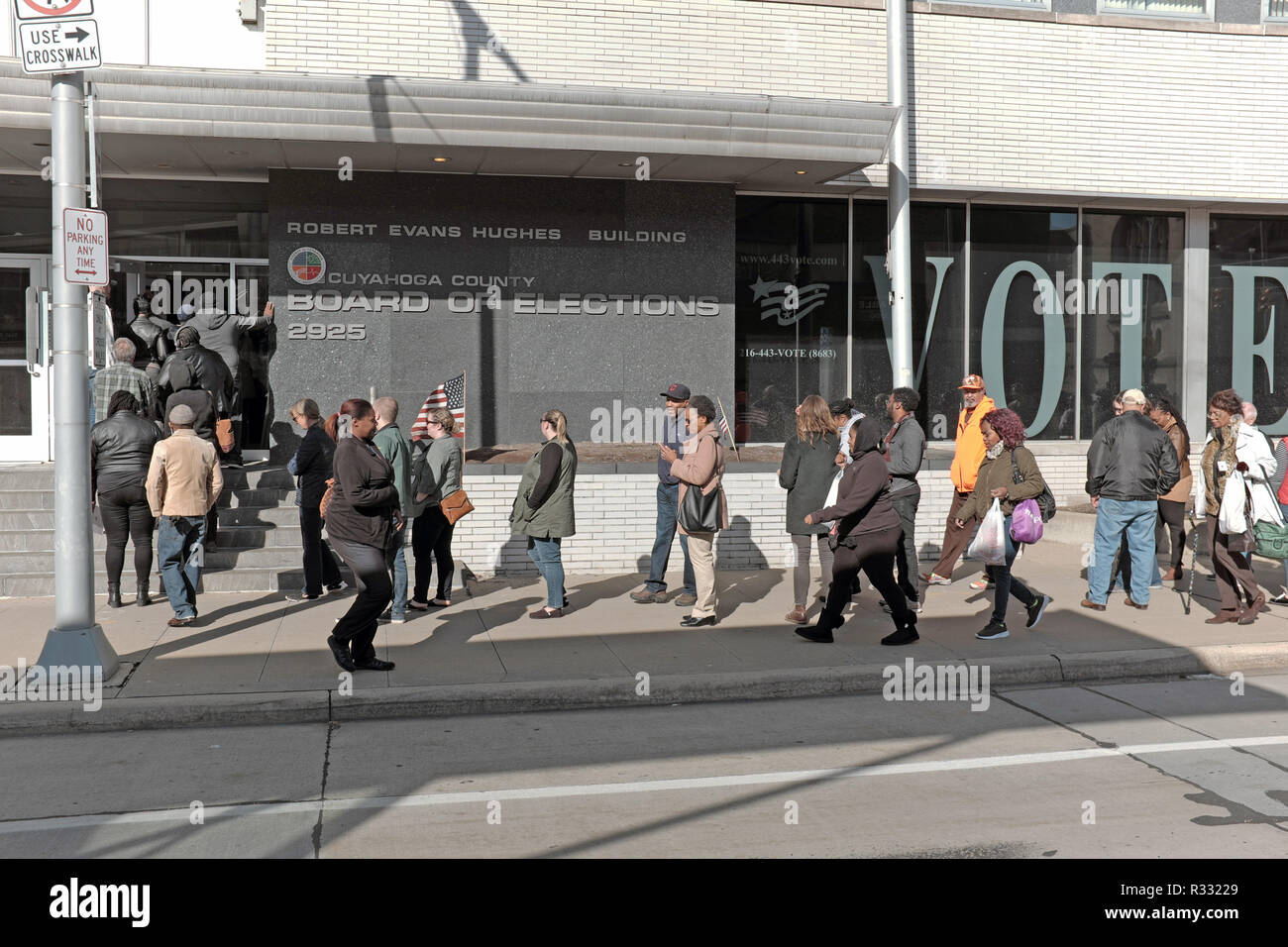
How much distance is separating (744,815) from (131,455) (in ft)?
22.7

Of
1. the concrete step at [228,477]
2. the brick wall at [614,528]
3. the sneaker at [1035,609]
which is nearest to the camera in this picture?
the sneaker at [1035,609]

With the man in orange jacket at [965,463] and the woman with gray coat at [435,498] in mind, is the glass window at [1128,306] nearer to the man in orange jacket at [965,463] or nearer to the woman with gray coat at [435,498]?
the man in orange jacket at [965,463]

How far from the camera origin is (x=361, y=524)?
25.8ft

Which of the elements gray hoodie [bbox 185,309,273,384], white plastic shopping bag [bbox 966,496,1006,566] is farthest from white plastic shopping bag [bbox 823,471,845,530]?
gray hoodie [bbox 185,309,273,384]

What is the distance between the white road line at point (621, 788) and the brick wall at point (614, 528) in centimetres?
630

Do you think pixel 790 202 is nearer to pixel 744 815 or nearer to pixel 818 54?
pixel 818 54

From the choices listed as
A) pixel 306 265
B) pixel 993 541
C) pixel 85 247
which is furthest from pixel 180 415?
pixel 993 541

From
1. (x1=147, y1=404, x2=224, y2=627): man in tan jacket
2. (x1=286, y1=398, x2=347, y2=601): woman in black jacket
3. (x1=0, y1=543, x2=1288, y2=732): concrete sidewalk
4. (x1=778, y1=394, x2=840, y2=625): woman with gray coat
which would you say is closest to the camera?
(x1=0, y1=543, x2=1288, y2=732): concrete sidewalk

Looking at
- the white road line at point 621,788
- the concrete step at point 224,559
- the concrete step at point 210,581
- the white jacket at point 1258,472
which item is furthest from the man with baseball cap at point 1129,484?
the concrete step at point 224,559

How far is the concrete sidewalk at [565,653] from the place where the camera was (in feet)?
24.4

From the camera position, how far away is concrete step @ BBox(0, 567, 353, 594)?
1066cm

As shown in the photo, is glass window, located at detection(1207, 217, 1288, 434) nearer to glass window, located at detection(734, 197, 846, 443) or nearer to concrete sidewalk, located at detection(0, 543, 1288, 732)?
glass window, located at detection(734, 197, 846, 443)

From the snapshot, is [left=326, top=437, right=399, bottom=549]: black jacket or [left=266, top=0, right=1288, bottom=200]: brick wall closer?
[left=326, top=437, right=399, bottom=549]: black jacket

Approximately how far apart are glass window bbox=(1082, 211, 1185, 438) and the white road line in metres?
9.64
